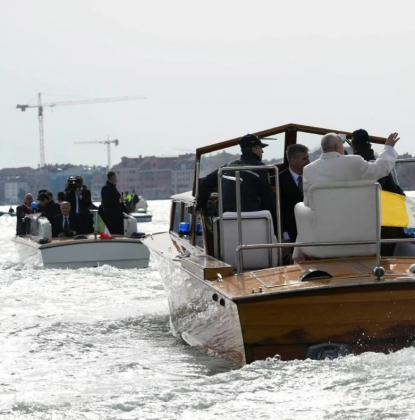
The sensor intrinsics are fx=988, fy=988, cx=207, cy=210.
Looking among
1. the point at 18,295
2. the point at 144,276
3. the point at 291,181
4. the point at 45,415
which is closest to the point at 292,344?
the point at 45,415

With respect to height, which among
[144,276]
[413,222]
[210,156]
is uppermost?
[210,156]

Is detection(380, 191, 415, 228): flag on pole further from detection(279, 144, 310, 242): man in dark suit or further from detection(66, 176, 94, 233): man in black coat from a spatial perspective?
detection(66, 176, 94, 233): man in black coat

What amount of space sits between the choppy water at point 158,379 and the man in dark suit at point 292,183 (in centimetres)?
140

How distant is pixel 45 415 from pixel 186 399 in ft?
2.69

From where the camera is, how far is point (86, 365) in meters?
7.67

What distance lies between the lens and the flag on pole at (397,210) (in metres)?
7.57

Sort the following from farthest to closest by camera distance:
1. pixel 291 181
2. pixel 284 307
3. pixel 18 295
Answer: pixel 18 295, pixel 291 181, pixel 284 307

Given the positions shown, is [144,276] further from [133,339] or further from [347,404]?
[347,404]

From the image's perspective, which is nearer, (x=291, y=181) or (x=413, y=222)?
(x=413, y=222)

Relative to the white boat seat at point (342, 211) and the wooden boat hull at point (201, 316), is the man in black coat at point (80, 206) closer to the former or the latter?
the wooden boat hull at point (201, 316)

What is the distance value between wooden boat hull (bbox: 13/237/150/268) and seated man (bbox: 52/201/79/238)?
3.71 feet

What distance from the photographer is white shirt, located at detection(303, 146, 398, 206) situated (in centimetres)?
729

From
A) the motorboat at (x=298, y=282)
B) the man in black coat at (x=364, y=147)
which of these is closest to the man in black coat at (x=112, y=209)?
the motorboat at (x=298, y=282)

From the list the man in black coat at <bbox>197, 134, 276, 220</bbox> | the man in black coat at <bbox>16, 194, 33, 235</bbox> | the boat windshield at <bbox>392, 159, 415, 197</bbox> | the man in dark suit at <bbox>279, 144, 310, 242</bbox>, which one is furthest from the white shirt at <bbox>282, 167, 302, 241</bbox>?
A: the man in black coat at <bbox>16, 194, 33, 235</bbox>
